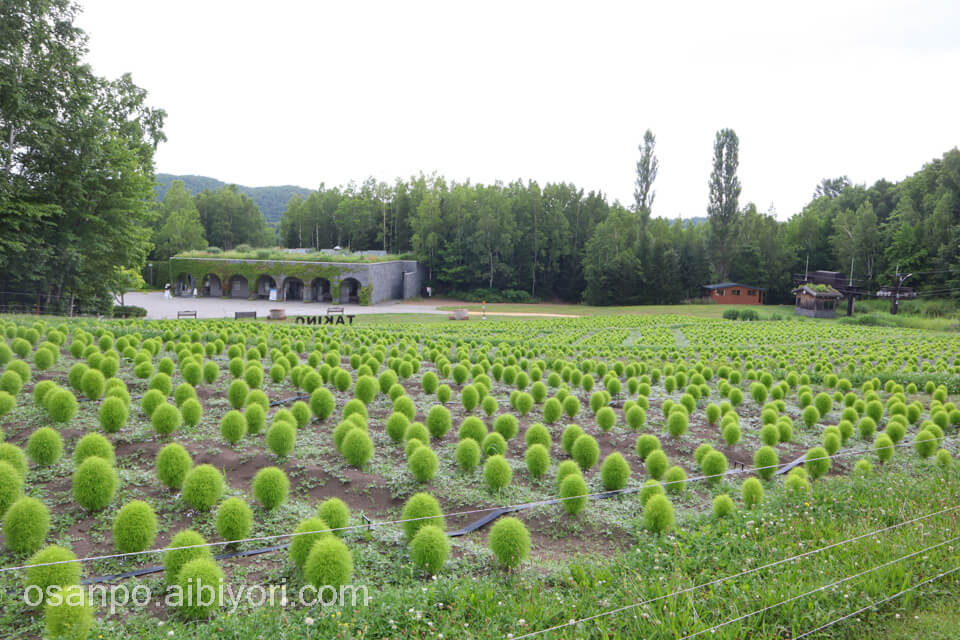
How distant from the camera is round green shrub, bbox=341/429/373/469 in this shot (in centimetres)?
629

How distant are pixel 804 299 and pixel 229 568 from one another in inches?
2030

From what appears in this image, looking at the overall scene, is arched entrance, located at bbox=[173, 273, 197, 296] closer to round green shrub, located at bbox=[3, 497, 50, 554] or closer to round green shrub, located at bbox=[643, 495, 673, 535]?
round green shrub, located at bbox=[3, 497, 50, 554]

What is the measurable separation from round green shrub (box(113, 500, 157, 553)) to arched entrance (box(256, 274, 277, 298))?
166ft

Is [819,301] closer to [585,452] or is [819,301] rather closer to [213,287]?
[585,452]

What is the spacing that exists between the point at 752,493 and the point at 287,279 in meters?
49.8

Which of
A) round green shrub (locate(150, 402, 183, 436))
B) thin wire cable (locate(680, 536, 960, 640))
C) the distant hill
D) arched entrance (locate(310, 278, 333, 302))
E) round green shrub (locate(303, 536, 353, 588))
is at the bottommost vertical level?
thin wire cable (locate(680, 536, 960, 640))

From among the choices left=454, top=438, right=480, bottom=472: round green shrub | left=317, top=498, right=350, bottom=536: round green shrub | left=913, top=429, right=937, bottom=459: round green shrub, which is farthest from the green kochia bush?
left=913, top=429, right=937, bottom=459: round green shrub

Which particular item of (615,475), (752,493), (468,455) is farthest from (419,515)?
(752,493)

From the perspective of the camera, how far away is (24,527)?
4047 millimetres

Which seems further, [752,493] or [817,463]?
[817,463]

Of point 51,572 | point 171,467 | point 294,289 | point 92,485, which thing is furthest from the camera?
point 294,289

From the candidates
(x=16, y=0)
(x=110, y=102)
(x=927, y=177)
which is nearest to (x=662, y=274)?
(x=927, y=177)

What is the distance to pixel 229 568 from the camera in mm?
4305

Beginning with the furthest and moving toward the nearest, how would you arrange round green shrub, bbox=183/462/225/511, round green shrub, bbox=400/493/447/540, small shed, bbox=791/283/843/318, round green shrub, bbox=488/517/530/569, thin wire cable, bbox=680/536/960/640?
1. small shed, bbox=791/283/843/318
2. round green shrub, bbox=183/462/225/511
3. round green shrub, bbox=400/493/447/540
4. round green shrub, bbox=488/517/530/569
5. thin wire cable, bbox=680/536/960/640
